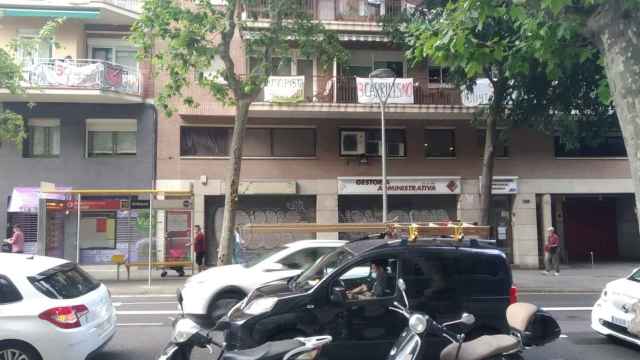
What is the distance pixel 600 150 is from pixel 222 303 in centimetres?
1887

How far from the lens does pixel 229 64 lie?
15227mm

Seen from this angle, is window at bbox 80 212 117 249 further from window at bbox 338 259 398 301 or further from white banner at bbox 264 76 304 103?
window at bbox 338 259 398 301

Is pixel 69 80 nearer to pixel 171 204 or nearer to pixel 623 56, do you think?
pixel 171 204

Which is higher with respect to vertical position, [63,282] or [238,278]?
[63,282]

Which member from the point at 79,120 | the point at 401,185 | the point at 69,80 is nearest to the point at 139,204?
the point at 79,120

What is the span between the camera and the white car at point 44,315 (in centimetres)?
577

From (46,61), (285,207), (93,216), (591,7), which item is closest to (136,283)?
(93,216)

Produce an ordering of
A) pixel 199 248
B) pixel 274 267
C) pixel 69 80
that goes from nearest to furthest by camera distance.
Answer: pixel 274 267 → pixel 199 248 → pixel 69 80

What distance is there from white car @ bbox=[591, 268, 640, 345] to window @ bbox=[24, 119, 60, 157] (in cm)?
1857

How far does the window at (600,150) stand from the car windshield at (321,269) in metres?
17.8

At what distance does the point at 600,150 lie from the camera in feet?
73.3

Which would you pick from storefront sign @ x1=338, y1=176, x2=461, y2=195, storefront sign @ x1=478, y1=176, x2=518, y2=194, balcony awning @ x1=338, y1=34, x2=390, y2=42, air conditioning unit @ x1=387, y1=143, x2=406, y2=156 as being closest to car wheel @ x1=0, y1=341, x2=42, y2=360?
storefront sign @ x1=338, y1=176, x2=461, y2=195

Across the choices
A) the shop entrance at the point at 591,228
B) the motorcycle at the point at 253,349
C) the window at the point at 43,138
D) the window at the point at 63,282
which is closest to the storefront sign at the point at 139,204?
the window at the point at 43,138

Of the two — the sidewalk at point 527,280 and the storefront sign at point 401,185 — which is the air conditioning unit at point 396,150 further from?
the sidewalk at point 527,280
